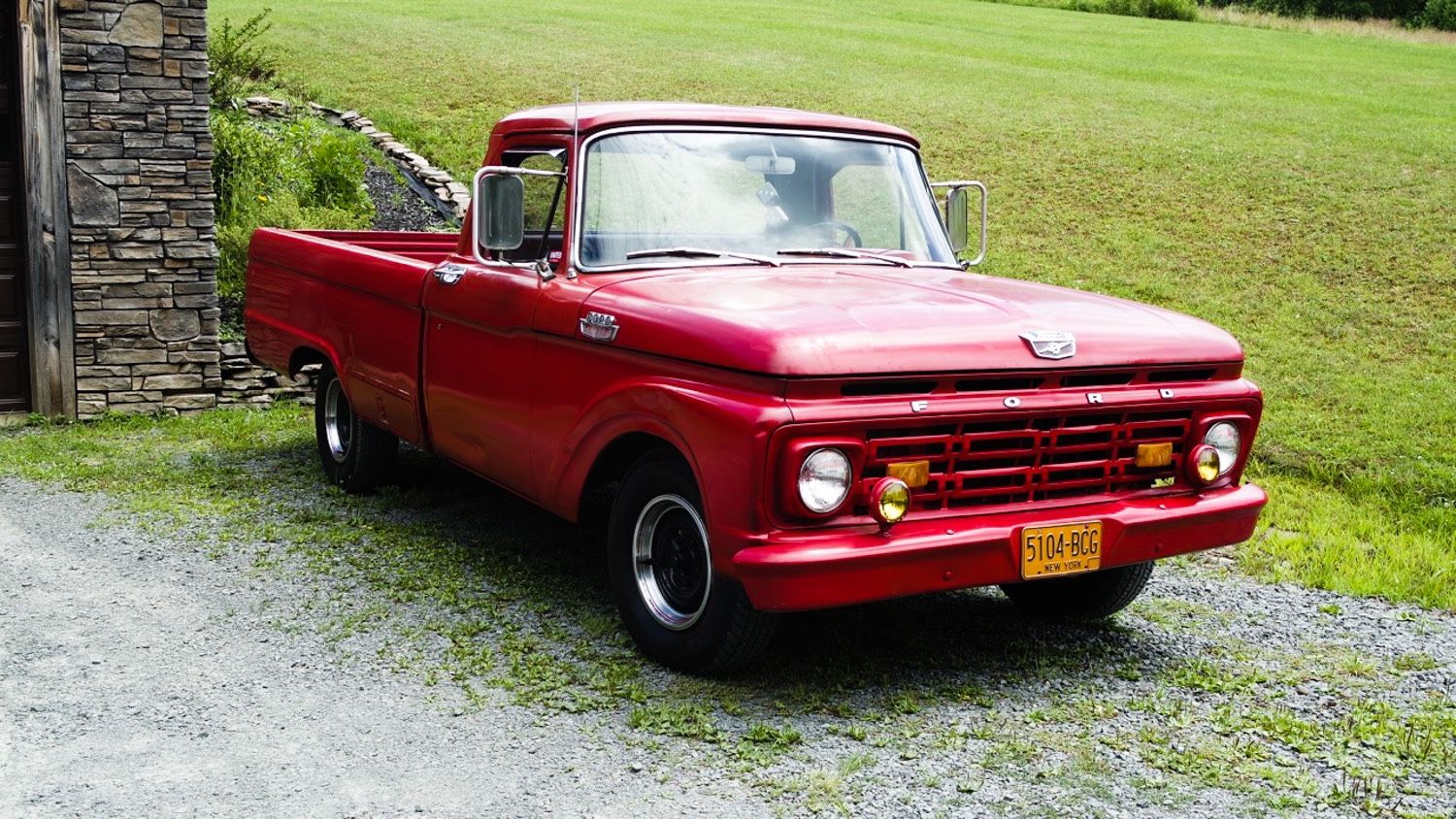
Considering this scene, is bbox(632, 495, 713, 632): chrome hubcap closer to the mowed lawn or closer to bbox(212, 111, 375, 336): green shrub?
the mowed lawn

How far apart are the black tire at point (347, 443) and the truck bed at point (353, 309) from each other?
0.22 metres

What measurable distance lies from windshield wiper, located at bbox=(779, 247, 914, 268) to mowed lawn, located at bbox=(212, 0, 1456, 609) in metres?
2.33

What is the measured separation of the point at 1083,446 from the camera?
4.64m

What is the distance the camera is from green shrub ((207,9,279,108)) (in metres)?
14.2

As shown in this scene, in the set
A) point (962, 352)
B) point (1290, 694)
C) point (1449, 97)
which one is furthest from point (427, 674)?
point (1449, 97)

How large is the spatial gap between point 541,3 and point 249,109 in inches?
626

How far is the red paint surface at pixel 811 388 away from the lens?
4156mm

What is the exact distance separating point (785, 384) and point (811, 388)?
0.25 ft

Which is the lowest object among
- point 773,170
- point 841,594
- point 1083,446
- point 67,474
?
point 67,474

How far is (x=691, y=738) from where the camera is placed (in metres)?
4.23

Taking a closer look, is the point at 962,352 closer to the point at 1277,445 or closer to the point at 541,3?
the point at 1277,445

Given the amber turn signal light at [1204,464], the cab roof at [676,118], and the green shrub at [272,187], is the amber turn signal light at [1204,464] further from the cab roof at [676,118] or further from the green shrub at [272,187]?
the green shrub at [272,187]

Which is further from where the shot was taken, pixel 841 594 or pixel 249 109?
pixel 249 109

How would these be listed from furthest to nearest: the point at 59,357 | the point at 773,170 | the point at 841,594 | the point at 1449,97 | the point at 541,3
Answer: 1. the point at 541,3
2. the point at 1449,97
3. the point at 59,357
4. the point at 773,170
5. the point at 841,594
